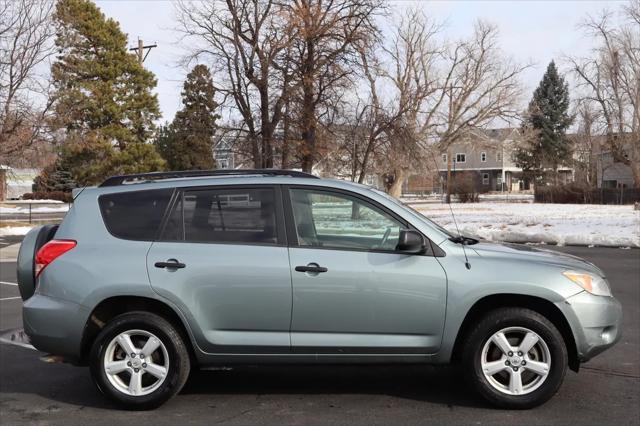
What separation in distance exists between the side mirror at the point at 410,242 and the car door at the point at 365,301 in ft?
0.18

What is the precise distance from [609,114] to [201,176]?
178 feet

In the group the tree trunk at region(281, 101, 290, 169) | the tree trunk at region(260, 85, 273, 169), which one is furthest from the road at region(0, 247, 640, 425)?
the tree trunk at region(260, 85, 273, 169)

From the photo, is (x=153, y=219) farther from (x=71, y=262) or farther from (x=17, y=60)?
(x=17, y=60)

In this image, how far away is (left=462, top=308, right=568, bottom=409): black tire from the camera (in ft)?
14.5

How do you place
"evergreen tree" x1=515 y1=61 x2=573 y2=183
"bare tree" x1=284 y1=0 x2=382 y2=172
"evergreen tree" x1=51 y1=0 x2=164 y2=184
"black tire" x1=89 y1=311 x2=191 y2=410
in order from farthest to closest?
"evergreen tree" x1=515 y1=61 x2=573 y2=183, "evergreen tree" x1=51 y1=0 x2=164 y2=184, "bare tree" x1=284 y1=0 x2=382 y2=172, "black tire" x1=89 y1=311 x2=191 y2=410

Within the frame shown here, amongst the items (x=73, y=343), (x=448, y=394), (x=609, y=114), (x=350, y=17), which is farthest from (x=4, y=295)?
(x=609, y=114)

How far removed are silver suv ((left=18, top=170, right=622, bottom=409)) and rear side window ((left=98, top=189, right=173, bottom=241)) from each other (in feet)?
0.05

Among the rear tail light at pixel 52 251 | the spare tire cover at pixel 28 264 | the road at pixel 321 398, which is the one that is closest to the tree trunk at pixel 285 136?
the road at pixel 321 398

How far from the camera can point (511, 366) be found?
4465mm

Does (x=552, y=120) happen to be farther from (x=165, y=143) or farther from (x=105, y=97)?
(x=105, y=97)

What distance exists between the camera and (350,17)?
2431 centimetres

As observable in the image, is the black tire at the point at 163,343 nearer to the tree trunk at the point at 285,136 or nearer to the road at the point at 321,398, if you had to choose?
the road at the point at 321,398

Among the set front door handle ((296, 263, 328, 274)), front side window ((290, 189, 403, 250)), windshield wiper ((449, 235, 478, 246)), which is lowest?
front door handle ((296, 263, 328, 274))

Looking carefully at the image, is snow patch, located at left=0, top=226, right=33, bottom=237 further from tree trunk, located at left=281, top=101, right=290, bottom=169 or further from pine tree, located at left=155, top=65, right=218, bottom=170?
pine tree, located at left=155, top=65, right=218, bottom=170
